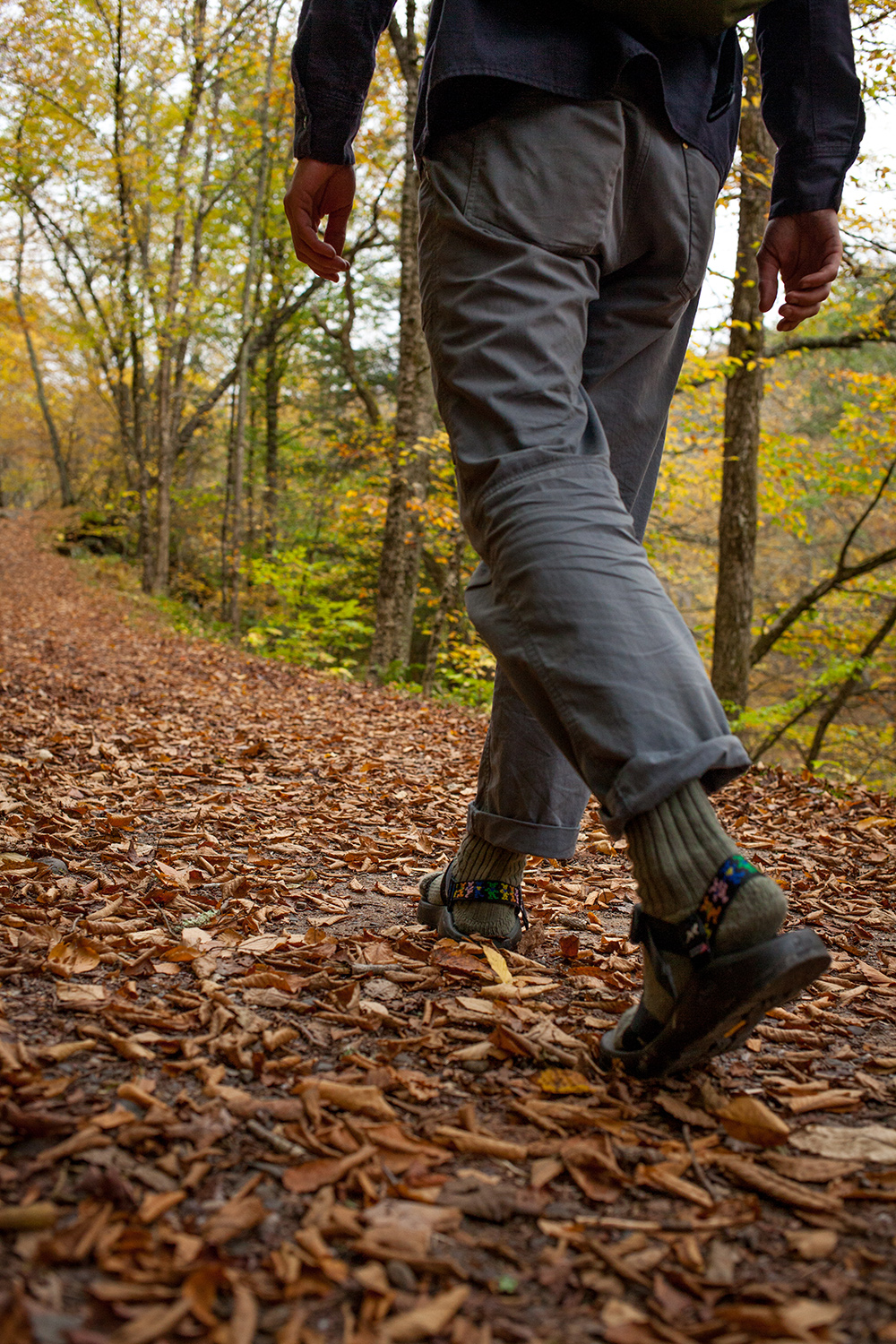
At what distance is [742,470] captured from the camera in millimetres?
7652

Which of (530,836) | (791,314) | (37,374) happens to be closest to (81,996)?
(530,836)

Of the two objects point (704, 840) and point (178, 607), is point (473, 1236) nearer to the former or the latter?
point (704, 840)

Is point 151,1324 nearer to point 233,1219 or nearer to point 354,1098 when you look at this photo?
point 233,1219

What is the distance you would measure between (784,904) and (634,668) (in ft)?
1.14

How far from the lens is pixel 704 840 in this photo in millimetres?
1087

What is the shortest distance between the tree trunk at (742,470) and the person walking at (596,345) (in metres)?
6.26

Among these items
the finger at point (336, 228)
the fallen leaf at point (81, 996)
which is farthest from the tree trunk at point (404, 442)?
the fallen leaf at point (81, 996)

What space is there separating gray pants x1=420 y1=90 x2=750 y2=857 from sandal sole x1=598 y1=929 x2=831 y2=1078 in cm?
21

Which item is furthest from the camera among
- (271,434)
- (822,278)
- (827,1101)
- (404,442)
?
(271,434)

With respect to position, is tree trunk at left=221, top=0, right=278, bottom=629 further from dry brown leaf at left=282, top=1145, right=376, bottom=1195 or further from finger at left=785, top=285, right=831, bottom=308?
dry brown leaf at left=282, top=1145, right=376, bottom=1195

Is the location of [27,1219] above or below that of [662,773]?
below

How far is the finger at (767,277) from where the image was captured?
1709 mm

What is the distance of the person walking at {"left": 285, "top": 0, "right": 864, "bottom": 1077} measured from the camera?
1088 millimetres

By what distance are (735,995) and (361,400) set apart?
17.0m
